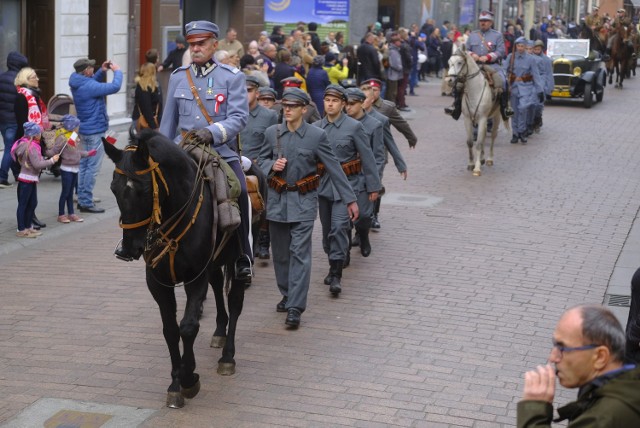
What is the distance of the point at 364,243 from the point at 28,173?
3786 millimetres

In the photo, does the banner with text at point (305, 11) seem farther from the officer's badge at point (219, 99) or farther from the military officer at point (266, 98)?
the officer's badge at point (219, 99)

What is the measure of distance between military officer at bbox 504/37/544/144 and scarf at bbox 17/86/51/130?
10.5 metres

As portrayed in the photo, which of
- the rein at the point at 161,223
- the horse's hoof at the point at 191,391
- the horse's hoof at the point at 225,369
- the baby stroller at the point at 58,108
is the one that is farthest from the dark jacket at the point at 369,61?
the horse's hoof at the point at 191,391

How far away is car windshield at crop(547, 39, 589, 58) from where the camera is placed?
3119 cm

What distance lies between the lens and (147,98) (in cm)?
1678

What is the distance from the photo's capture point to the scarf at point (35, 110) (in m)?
14.1

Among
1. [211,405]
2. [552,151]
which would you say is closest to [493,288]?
[211,405]

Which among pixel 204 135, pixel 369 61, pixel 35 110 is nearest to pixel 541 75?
pixel 369 61

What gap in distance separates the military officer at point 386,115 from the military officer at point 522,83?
28.9 ft

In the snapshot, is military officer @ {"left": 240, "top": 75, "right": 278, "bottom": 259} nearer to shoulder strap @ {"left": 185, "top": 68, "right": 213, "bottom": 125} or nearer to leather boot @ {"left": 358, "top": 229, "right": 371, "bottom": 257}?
leather boot @ {"left": 358, "top": 229, "right": 371, "bottom": 257}

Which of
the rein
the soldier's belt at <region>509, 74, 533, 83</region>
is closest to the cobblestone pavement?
the rein

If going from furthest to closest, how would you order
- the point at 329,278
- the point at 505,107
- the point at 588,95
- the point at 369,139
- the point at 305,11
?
1. the point at 588,95
2. the point at 305,11
3. the point at 505,107
4. the point at 369,139
5. the point at 329,278

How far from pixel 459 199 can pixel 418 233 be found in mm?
2570

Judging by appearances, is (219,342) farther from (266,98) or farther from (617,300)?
(266,98)
